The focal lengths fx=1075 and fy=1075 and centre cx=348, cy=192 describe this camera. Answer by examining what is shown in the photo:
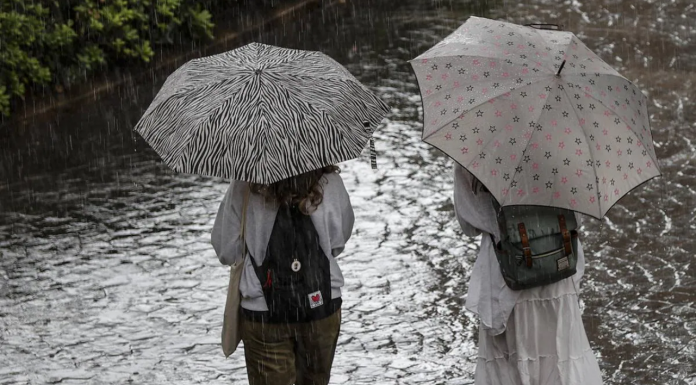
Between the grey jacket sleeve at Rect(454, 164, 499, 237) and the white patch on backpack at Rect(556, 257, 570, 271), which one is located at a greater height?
the grey jacket sleeve at Rect(454, 164, 499, 237)

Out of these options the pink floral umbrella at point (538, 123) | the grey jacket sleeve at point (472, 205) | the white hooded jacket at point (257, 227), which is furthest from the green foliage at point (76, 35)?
the pink floral umbrella at point (538, 123)

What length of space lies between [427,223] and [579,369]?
3.46 meters

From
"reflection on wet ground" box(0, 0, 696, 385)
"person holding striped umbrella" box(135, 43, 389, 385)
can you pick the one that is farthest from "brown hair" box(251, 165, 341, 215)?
"reflection on wet ground" box(0, 0, 696, 385)

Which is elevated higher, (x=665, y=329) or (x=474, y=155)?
(x=474, y=155)

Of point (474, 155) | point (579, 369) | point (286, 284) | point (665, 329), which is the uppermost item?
point (474, 155)

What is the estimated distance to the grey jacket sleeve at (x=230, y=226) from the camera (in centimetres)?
449

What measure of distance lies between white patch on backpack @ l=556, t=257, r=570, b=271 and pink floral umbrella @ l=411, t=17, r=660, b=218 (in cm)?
35

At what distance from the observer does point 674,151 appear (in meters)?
9.26

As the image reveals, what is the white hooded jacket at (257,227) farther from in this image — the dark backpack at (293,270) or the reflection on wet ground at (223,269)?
the reflection on wet ground at (223,269)

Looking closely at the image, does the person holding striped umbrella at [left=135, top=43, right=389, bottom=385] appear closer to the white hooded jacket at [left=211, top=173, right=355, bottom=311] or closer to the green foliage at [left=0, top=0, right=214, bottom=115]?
the white hooded jacket at [left=211, top=173, right=355, bottom=311]

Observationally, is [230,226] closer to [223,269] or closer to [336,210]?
[336,210]

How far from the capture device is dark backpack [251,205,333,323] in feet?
14.5

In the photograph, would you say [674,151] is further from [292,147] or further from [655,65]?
[292,147]

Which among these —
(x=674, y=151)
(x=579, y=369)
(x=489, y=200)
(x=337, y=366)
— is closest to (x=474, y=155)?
(x=489, y=200)
